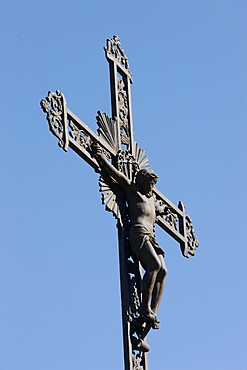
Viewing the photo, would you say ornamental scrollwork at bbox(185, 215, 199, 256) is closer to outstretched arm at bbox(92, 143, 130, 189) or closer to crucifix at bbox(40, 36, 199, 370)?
crucifix at bbox(40, 36, 199, 370)

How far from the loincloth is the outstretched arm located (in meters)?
0.39

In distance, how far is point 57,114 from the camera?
1116 cm

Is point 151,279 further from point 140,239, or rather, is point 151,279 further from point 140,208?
point 140,208

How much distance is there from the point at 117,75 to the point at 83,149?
119 centimetres

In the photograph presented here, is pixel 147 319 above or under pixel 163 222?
under

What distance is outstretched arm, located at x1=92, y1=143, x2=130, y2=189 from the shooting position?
11.4 meters

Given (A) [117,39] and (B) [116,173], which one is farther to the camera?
(A) [117,39]

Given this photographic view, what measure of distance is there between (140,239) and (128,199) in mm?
402

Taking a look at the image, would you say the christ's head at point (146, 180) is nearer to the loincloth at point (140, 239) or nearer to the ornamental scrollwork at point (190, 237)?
the loincloth at point (140, 239)

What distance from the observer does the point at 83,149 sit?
11297 mm

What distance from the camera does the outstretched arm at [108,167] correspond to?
11422 millimetres

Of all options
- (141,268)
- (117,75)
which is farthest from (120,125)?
(141,268)

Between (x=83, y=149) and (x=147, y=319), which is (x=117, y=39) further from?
(x=147, y=319)

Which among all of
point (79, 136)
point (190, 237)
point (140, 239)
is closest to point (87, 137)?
point (79, 136)
